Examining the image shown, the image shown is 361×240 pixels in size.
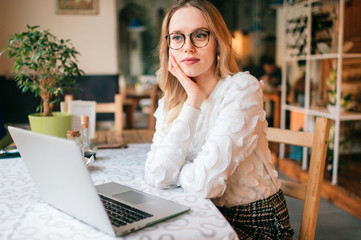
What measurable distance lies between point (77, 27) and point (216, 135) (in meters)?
4.00

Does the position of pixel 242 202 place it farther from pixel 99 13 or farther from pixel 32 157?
pixel 99 13

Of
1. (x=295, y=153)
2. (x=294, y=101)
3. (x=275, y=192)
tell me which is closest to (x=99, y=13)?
(x=294, y=101)

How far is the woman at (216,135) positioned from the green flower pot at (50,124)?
54 centimetres

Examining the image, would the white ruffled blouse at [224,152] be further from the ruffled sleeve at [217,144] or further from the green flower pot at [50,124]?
the green flower pot at [50,124]

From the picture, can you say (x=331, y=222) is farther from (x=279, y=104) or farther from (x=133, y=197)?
(x=279, y=104)

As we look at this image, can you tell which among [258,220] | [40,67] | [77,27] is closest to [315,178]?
[258,220]

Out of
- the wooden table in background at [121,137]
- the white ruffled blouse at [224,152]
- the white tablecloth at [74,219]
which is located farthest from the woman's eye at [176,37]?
the wooden table in background at [121,137]

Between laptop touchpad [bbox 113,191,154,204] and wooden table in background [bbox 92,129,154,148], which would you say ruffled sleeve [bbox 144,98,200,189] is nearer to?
laptop touchpad [bbox 113,191,154,204]

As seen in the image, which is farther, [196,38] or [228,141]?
[196,38]

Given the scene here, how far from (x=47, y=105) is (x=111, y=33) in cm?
318

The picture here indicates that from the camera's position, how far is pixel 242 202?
1.09 metres

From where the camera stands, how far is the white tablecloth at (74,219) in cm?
72

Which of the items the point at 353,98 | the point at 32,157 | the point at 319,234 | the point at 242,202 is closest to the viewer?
the point at 32,157

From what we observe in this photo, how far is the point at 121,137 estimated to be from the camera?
210 centimetres
